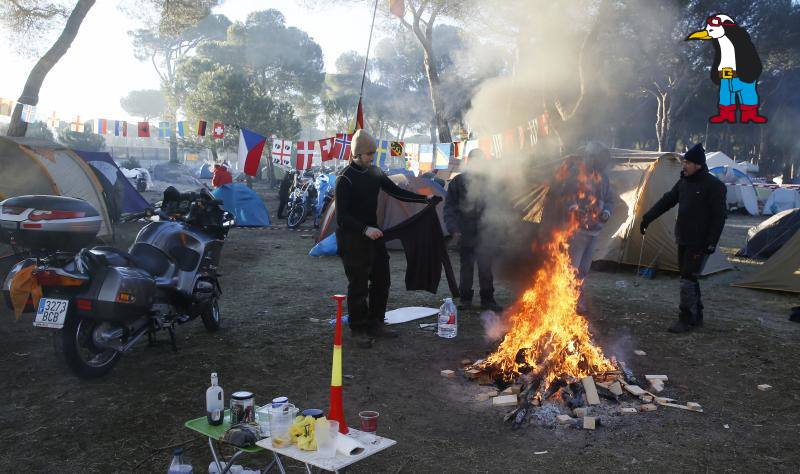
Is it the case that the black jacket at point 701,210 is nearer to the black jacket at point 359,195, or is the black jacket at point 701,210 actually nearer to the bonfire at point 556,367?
the bonfire at point 556,367

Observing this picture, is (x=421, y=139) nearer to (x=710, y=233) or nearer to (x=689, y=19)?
(x=689, y=19)

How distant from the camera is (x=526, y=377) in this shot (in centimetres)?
457

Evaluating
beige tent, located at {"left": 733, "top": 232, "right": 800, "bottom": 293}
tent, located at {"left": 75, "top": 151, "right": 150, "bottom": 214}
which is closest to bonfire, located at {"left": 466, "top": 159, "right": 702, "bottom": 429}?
beige tent, located at {"left": 733, "top": 232, "right": 800, "bottom": 293}

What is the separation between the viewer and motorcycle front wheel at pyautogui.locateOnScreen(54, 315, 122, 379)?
4.34 meters

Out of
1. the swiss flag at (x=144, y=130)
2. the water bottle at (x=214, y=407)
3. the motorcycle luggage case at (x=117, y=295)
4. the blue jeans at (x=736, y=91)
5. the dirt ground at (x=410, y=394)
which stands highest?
the blue jeans at (x=736, y=91)

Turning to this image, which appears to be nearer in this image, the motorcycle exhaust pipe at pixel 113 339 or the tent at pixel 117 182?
the motorcycle exhaust pipe at pixel 113 339

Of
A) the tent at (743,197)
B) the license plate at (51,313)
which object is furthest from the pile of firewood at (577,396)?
the tent at (743,197)

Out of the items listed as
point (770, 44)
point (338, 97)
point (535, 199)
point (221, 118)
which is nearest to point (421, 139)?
point (338, 97)

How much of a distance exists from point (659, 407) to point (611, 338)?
69.7 inches

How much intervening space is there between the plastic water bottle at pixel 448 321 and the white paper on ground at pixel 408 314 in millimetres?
697

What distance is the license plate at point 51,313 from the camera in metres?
4.21

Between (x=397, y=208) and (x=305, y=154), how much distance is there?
897 cm

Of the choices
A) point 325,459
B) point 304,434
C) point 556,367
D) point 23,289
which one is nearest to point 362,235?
point 556,367

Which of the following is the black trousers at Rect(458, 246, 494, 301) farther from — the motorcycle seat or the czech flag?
the czech flag
